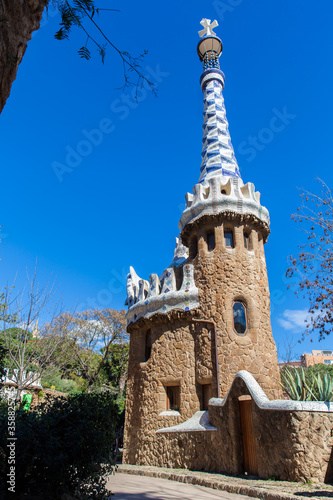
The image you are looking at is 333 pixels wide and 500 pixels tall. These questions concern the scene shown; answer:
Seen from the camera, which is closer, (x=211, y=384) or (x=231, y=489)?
(x=231, y=489)

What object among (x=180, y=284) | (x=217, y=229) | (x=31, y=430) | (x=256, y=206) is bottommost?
(x=31, y=430)

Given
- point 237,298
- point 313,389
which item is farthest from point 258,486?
point 237,298

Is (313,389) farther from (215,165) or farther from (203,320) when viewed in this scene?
(215,165)

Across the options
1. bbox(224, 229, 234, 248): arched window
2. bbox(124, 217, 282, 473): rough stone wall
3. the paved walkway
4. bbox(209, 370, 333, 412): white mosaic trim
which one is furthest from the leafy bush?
bbox(224, 229, 234, 248): arched window

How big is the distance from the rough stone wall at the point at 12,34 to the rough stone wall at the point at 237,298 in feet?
27.2

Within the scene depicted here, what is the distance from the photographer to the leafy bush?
407 cm

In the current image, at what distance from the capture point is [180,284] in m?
11.7

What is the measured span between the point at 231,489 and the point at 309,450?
1384mm

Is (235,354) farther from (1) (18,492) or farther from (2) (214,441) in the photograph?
(1) (18,492)

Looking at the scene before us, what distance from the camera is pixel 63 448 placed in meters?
4.26

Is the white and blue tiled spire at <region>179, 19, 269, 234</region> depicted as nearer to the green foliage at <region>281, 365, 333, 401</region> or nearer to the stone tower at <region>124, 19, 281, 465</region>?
the stone tower at <region>124, 19, 281, 465</region>

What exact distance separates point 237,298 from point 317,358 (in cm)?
3642

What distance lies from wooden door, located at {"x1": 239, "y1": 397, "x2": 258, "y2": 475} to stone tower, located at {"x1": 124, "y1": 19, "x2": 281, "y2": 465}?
4.47ft

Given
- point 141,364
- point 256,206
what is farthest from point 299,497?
point 256,206
